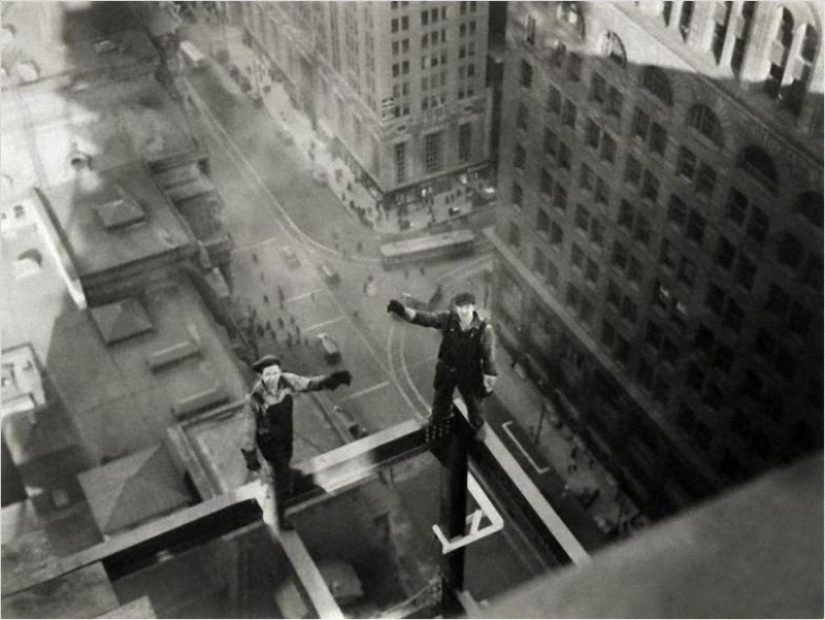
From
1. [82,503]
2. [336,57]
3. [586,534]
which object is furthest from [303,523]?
[336,57]

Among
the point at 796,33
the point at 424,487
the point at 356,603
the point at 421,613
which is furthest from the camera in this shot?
the point at 424,487

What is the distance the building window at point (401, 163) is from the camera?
10362 cm

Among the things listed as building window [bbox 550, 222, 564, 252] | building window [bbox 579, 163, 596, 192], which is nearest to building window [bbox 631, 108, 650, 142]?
building window [bbox 579, 163, 596, 192]

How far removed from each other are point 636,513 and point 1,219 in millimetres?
52121

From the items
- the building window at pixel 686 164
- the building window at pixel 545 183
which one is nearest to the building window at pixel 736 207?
the building window at pixel 686 164

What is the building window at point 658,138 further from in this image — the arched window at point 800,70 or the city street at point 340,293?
the city street at point 340,293

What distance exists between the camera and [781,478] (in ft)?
15.6

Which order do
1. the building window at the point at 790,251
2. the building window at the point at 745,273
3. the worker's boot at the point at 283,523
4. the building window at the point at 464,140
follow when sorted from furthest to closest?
the building window at the point at 464,140, the building window at the point at 745,273, the building window at the point at 790,251, the worker's boot at the point at 283,523

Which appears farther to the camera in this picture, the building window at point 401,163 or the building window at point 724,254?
the building window at point 401,163

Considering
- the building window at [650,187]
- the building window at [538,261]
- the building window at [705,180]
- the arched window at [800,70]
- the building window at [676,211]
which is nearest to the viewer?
the arched window at [800,70]

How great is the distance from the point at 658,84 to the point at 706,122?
3.85 meters

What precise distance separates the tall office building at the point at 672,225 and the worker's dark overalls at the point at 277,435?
33452 mm

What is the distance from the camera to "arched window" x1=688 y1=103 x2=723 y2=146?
5303cm

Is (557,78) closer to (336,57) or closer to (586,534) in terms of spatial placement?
(586,534)
